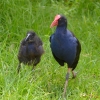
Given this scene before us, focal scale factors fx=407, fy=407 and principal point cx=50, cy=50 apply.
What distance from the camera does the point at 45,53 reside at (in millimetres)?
6219

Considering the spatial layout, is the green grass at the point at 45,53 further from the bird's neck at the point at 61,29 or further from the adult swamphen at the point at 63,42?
the bird's neck at the point at 61,29

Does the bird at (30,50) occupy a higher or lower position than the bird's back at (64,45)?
lower

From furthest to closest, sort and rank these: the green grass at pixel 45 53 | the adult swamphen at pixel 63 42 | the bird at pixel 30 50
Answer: the bird at pixel 30 50 → the adult swamphen at pixel 63 42 → the green grass at pixel 45 53

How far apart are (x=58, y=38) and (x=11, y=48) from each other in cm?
134

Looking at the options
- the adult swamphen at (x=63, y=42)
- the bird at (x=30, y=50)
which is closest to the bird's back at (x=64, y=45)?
the adult swamphen at (x=63, y=42)

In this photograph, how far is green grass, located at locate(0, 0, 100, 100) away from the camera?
500 cm

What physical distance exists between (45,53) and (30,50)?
74 centimetres

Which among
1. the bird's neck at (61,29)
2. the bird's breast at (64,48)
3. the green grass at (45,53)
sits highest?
the bird's neck at (61,29)

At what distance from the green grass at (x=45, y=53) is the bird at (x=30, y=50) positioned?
11 cm

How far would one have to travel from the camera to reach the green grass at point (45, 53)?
16.4 feet

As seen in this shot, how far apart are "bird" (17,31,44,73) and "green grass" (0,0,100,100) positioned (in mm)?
108

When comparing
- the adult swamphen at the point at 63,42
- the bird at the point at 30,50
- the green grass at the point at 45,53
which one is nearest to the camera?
the green grass at the point at 45,53

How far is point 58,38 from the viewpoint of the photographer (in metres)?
5.13

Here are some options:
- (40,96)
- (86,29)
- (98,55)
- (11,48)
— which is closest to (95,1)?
(86,29)
